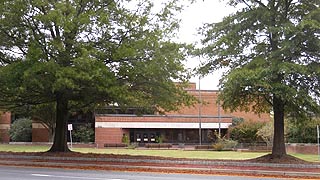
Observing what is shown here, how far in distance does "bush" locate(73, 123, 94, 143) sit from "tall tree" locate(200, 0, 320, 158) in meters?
42.0

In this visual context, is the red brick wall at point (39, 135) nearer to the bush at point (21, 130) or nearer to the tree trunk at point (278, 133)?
the bush at point (21, 130)

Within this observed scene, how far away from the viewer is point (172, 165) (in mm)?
21359

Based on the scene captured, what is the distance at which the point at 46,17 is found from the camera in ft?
62.6

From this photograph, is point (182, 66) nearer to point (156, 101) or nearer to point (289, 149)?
point (156, 101)

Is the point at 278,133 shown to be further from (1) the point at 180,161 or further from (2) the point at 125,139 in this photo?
(2) the point at 125,139

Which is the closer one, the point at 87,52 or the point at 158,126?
the point at 87,52

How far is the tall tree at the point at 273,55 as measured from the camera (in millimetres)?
A: 18656

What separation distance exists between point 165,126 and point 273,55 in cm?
4502

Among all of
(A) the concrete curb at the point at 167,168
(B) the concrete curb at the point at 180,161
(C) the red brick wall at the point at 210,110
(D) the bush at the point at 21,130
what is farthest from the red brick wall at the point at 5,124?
(A) the concrete curb at the point at 167,168

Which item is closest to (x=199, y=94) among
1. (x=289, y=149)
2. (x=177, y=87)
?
(x=289, y=149)

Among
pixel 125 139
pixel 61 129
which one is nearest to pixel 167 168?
pixel 61 129

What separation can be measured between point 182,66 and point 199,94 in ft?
133

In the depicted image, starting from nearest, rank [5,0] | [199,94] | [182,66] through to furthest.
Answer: [5,0] < [182,66] < [199,94]

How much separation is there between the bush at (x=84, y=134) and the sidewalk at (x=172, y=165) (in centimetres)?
3730
